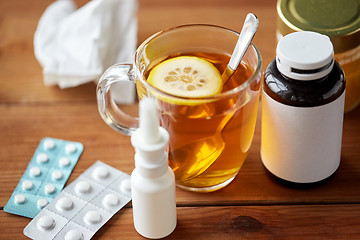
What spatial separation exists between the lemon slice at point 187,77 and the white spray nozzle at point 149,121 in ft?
0.22

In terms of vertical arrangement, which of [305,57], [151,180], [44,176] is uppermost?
[305,57]

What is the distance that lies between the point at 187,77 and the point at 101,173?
18 cm

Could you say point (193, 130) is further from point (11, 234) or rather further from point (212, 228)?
point (11, 234)

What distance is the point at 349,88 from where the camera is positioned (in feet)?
2.70

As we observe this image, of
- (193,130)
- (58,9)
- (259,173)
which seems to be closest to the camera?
(193,130)

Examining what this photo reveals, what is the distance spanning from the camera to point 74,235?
70 cm

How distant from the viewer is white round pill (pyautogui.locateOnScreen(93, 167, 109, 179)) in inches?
30.7

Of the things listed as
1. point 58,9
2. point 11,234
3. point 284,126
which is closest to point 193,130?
point 284,126

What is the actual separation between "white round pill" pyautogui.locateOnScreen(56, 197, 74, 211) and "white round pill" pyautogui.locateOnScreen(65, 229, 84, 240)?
0.13 ft

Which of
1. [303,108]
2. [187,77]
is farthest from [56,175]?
[303,108]

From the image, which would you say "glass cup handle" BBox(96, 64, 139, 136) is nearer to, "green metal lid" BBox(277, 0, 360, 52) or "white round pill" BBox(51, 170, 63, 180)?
"white round pill" BBox(51, 170, 63, 180)

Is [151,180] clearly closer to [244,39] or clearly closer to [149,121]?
[149,121]

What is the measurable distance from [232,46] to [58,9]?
1.25 ft

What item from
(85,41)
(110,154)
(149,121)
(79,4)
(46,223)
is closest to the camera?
(149,121)
